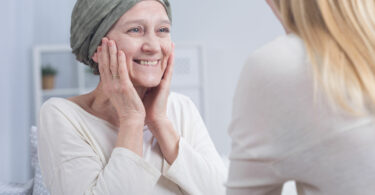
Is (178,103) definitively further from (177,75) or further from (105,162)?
(177,75)

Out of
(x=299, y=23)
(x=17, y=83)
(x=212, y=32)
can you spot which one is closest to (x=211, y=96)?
(x=212, y=32)

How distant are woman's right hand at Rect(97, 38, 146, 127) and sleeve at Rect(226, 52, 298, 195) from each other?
440 mm

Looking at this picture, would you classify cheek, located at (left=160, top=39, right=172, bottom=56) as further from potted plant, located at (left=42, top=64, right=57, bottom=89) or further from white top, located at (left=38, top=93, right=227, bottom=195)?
potted plant, located at (left=42, top=64, right=57, bottom=89)

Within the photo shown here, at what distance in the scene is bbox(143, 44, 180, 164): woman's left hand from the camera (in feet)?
3.90

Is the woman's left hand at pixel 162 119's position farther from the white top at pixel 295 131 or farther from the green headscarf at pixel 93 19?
the white top at pixel 295 131

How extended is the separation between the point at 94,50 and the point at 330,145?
766 millimetres

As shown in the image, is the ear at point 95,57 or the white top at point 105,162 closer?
the white top at point 105,162

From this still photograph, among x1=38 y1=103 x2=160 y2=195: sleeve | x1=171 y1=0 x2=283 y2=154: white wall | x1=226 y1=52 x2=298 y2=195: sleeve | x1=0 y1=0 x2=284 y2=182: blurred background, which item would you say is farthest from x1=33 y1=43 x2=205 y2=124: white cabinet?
x1=226 y1=52 x2=298 y2=195: sleeve

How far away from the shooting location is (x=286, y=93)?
68 centimetres

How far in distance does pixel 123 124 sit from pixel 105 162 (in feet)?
0.40

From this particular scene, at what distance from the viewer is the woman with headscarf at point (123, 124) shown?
3.55 feet

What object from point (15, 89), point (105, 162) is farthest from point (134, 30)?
point (15, 89)

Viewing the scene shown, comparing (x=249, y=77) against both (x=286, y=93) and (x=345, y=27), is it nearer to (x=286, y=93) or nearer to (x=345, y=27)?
(x=286, y=93)

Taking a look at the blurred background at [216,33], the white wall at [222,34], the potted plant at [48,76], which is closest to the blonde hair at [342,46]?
the blurred background at [216,33]
